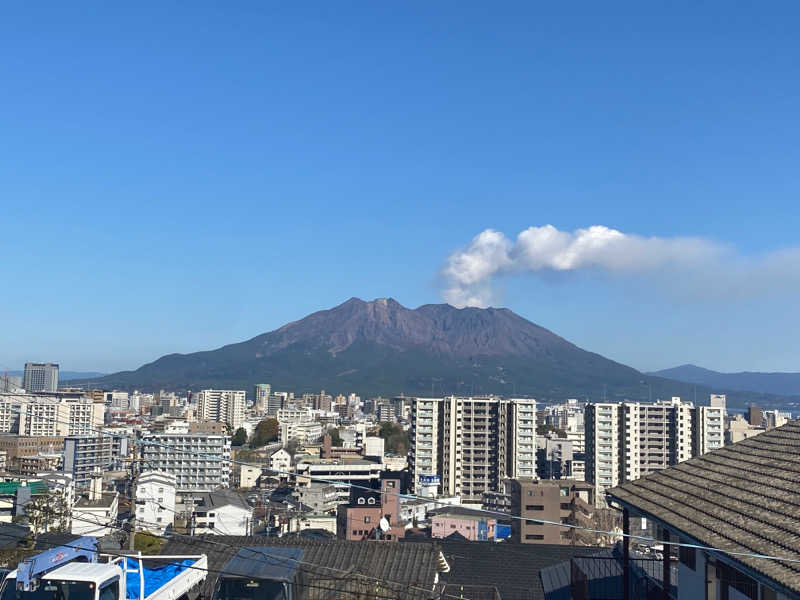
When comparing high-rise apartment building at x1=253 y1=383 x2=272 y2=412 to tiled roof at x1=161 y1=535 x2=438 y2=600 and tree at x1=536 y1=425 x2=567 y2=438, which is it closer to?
tree at x1=536 y1=425 x2=567 y2=438

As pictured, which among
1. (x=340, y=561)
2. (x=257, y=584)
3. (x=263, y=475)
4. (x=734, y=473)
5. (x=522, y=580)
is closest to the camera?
(x=257, y=584)

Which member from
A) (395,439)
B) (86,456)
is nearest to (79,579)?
(86,456)

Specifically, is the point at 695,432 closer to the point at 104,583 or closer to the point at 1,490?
the point at 1,490

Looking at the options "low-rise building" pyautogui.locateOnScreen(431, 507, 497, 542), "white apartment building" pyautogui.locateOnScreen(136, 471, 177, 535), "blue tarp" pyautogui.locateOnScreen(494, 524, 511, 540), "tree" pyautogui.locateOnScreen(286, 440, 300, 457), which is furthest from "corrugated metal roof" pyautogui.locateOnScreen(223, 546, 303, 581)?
"tree" pyautogui.locateOnScreen(286, 440, 300, 457)

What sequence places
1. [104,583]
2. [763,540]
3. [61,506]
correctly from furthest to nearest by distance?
[61,506] < [104,583] < [763,540]

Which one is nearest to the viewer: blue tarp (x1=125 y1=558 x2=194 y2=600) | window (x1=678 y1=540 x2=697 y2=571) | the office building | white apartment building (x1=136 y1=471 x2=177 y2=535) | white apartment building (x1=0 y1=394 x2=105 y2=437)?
blue tarp (x1=125 y1=558 x2=194 y2=600)

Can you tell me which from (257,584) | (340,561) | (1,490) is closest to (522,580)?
(340,561)

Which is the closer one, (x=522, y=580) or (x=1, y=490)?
(x=522, y=580)

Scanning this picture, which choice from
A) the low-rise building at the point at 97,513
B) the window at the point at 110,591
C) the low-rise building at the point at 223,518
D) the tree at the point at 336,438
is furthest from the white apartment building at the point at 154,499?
the tree at the point at 336,438
